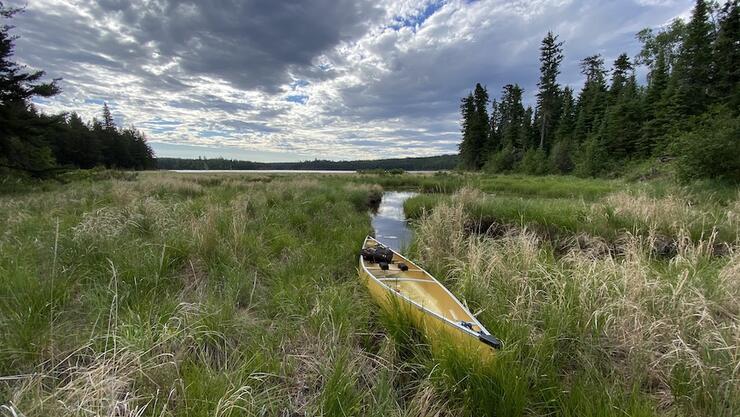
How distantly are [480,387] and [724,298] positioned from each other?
12.1ft

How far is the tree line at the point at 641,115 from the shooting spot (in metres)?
15.1

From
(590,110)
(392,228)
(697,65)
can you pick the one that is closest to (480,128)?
(590,110)

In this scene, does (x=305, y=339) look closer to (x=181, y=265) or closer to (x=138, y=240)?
(x=181, y=265)

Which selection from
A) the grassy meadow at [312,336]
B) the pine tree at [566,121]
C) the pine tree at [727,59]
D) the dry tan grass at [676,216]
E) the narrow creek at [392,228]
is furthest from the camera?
the pine tree at [566,121]

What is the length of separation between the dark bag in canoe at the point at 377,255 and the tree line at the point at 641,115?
636 inches

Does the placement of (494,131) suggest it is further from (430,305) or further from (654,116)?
(430,305)

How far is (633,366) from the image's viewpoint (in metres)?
2.75

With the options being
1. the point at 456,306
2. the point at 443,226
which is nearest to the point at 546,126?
the point at 443,226

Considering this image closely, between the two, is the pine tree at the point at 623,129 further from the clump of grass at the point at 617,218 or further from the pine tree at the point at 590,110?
the clump of grass at the point at 617,218

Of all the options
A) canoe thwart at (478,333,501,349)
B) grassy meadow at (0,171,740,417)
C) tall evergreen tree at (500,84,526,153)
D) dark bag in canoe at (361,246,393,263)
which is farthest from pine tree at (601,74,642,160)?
canoe thwart at (478,333,501,349)

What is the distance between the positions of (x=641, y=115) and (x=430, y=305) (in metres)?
40.6

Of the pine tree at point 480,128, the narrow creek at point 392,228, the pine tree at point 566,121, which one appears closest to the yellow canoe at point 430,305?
the narrow creek at point 392,228

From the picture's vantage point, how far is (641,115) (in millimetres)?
31844

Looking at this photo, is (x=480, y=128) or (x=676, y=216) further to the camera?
(x=480, y=128)
